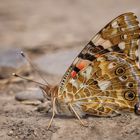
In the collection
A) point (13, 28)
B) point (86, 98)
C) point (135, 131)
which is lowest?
point (135, 131)

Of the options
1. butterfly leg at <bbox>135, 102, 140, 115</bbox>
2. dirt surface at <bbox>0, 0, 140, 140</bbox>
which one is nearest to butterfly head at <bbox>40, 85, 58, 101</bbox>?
dirt surface at <bbox>0, 0, 140, 140</bbox>

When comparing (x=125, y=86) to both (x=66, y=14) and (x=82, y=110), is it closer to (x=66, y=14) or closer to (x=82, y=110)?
(x=82, y=110)

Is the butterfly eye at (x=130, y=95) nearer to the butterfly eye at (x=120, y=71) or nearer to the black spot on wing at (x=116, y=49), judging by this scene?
the butterfly eye at (x=120, y=71)

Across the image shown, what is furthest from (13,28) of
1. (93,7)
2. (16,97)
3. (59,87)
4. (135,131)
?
(135,131)

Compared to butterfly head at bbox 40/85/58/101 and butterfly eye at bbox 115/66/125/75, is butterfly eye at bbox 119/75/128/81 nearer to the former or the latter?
butterfly eye at bbox 115/66/125/75

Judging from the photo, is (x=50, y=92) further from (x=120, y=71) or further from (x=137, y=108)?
(x=137, y=108)

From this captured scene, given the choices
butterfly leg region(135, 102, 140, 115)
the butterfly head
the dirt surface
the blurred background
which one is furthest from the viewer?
the blurred background

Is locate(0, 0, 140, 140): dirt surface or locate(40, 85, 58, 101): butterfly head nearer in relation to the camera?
locate(0, 0, 140, 140): dirt surface

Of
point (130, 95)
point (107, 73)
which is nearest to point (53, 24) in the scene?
point (107, 73)
